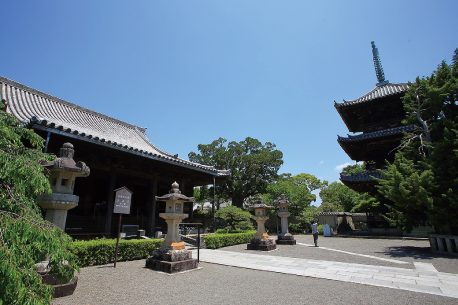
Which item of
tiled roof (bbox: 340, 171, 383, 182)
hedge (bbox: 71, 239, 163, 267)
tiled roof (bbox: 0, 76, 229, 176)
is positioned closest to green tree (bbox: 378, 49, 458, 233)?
tiled roof (bbox: 340, 171, 383, 182)

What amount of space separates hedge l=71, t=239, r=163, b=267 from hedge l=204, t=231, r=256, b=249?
3.14m

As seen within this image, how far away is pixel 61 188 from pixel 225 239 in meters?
8.65

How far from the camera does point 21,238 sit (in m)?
2.26

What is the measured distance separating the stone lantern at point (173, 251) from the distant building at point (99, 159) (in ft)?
11.4

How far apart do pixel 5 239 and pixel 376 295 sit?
19.1 feet

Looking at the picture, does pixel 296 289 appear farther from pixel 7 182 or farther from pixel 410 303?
pixel 7 182

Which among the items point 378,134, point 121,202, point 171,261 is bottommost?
point 171,261

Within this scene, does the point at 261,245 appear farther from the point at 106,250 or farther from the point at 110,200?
the point at 110,200

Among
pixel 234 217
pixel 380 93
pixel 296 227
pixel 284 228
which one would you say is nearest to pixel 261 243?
pixel 234 217

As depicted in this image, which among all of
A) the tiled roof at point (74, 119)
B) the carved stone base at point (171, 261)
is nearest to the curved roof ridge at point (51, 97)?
the tiled roof at point (74, 119)

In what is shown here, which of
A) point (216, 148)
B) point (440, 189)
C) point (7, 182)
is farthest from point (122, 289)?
point (216, 148)

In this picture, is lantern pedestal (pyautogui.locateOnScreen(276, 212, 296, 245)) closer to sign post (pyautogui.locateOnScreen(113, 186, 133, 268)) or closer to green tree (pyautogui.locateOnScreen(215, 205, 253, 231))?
green tree (pyautogui.locateOnScreen(215, 205, 253, 231))

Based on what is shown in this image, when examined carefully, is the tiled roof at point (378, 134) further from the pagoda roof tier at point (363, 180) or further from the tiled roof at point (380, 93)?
the tiled roof at point (380, 93)

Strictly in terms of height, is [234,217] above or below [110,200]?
below
